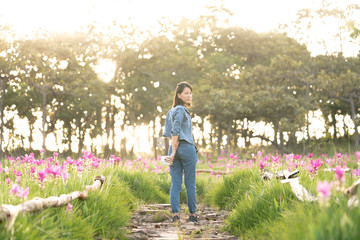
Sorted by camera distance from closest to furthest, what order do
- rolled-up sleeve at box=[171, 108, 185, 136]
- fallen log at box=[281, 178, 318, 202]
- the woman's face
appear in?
1. fallen log at box=[281, 178, 318, 202]
2. rolled-up sleeve at box=[171, 108, 185, 136]
3. the woman's face

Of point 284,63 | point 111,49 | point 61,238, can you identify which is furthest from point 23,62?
point 61,238

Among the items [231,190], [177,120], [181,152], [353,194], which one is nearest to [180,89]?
[177,120]

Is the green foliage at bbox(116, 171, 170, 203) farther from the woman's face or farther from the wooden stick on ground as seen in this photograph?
the wooden stick on ground

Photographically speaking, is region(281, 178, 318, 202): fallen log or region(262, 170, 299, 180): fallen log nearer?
region(281, 178, 318, 202): fallen log

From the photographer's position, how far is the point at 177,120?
5945 millimetres

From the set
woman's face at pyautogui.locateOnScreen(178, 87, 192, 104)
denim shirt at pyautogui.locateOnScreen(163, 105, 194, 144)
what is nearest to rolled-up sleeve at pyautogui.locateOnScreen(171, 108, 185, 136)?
denim shirt at pyautogui.locateOnScreen(163, 105, 194, 144)

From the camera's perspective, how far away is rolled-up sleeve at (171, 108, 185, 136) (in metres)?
5.88

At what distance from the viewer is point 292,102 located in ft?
78.6

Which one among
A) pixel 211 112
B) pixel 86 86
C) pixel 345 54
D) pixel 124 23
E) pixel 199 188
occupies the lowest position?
pixel 199 188

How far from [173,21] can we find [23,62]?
10708mm

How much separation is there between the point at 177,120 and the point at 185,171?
877mm

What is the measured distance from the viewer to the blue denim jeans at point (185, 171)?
238 inches

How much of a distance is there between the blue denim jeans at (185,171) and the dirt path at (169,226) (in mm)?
278

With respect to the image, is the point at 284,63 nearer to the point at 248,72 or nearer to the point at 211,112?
the point at 248,72
